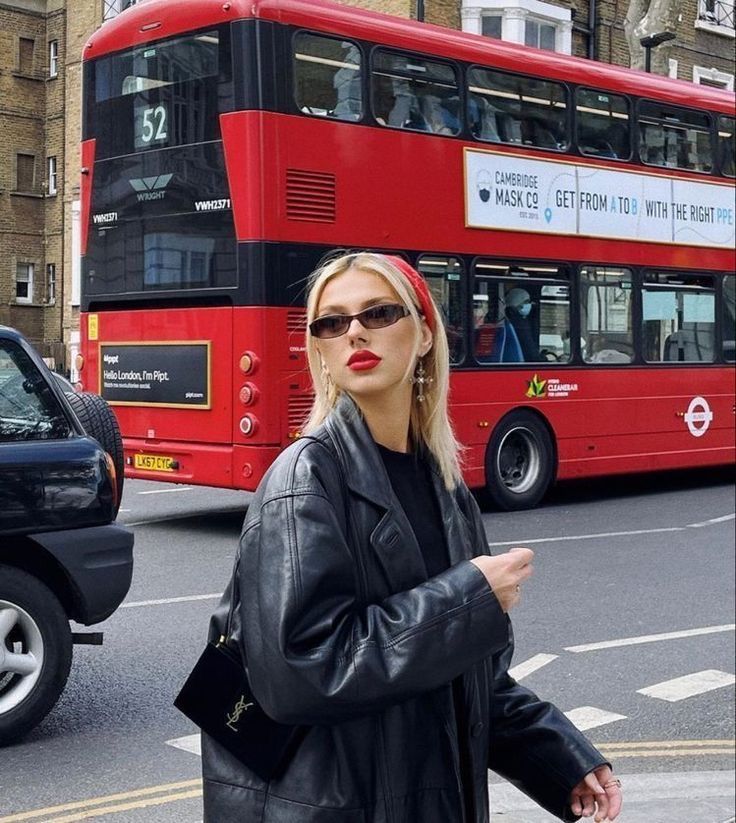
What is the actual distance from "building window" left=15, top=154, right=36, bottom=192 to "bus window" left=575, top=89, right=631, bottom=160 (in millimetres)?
6265

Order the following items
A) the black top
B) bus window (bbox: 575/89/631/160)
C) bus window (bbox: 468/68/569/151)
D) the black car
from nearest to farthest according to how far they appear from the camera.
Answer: the black top → the black car → bus window (bbox: 468/68/569/151) → bus window (bbox: 575/89/631/160)

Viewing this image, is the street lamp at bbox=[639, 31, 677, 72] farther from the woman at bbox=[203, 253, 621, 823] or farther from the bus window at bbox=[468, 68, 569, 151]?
the bus window at bbox=[468, 68, 569, 151]

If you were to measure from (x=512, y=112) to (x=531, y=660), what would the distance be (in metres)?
4.38

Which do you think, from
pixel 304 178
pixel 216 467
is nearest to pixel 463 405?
pixel 304 178

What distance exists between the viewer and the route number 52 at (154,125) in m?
3.21

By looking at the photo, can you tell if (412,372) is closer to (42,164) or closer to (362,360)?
(362,360)

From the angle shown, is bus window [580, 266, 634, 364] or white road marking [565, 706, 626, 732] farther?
bus window [580, 266, 634, 364]

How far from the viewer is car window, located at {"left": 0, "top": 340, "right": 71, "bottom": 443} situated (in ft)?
10.3

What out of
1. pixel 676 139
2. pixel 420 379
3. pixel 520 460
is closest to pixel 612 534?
pixel 520 460

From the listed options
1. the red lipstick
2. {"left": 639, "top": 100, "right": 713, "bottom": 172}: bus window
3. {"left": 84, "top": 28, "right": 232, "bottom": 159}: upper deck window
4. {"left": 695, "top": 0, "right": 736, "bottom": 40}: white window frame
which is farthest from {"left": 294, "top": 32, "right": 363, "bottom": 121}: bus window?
{"left": 639, "top": 100, "right": 713, "bottom": 172}: bus window

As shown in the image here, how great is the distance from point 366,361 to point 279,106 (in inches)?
111

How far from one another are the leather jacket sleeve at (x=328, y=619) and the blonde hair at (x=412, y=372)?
0.21 metres

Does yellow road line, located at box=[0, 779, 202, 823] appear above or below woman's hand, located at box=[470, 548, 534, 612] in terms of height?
below

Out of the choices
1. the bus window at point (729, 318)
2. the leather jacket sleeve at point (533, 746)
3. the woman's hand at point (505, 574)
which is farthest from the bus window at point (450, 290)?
the woman's hand at point (505, 574)
